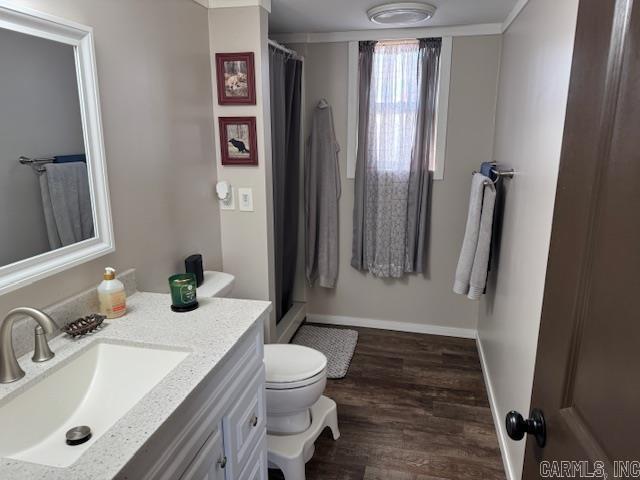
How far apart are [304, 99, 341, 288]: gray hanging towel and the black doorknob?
252cm

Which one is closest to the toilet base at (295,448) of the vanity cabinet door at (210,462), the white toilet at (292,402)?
the white toilet at (292,402)

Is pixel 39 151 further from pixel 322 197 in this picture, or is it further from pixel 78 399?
pixel 322 197

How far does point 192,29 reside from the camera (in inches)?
83.5

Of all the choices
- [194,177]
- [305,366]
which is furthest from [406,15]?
[305,366]

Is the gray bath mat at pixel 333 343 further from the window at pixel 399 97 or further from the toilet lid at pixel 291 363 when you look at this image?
the window at pixel 399 97

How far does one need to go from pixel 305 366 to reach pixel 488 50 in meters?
2.32

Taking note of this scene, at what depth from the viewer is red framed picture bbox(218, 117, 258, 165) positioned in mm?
2336

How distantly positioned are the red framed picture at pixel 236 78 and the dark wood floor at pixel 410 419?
1767 mm

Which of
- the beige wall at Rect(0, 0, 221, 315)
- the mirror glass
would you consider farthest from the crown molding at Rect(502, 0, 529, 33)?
the mirror glass

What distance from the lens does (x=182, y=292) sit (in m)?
1.52

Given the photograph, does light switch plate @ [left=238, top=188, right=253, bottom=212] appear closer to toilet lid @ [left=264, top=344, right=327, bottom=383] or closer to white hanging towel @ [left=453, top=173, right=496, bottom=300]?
toilet lid @ [left=264, top=344, right=327, bottom=383]

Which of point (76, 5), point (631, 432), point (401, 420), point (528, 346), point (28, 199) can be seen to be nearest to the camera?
point (631, 432)

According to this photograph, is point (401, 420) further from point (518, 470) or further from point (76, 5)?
point (76, 5)

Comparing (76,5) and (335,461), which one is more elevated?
(76,5)
